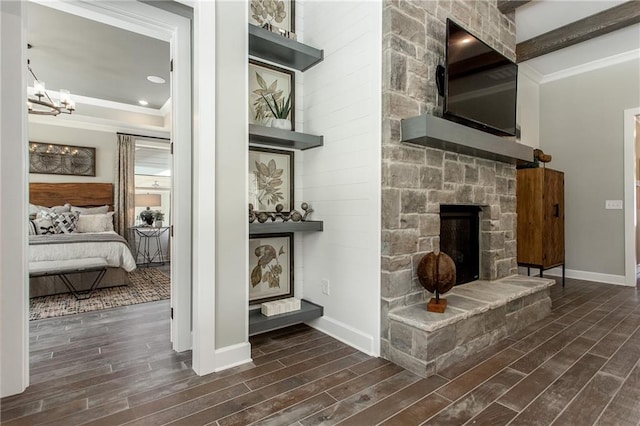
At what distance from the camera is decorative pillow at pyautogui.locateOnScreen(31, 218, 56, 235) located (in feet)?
15.5

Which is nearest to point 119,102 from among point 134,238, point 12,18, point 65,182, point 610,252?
point 65,182

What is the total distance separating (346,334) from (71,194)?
5.67 m

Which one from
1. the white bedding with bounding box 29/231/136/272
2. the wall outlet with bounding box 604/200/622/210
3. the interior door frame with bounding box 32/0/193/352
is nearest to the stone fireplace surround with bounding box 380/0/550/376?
the interior door frame with bounding box 32/0/193/352

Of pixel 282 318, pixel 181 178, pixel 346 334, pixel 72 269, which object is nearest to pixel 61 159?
pixel 72 269

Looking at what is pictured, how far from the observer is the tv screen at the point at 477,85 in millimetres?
2424

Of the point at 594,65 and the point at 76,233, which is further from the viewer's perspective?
the point at 76,233

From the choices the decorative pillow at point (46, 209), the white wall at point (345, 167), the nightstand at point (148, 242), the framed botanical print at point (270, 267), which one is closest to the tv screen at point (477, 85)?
the white wall at point (345, 167)

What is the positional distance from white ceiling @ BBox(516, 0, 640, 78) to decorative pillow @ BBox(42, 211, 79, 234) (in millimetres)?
6469

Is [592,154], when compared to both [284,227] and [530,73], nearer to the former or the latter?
[530,73]

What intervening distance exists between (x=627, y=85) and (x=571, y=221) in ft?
6.13

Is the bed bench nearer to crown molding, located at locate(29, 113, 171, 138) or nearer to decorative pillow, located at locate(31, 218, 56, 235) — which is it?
decorative pillow, located at locate(31, 218, 56, 235)

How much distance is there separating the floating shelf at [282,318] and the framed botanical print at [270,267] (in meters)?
0.17

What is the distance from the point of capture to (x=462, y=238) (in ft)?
10.2

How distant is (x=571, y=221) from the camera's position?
4.74 m
